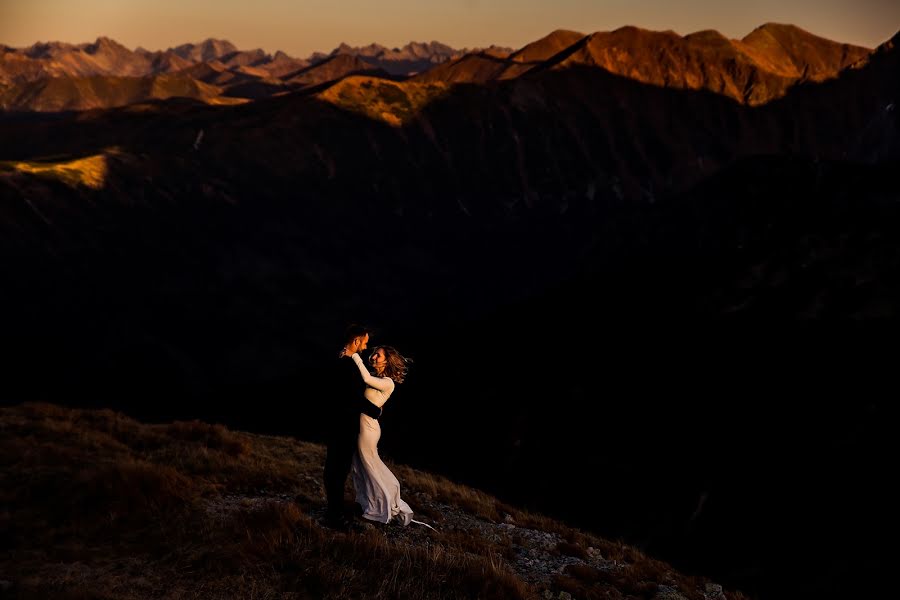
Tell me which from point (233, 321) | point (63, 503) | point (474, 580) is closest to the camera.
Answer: point (474, 580)

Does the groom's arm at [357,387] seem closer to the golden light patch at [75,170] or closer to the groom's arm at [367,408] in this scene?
the groom's arm at [367,408]

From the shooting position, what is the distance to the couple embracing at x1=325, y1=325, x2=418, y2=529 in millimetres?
9008

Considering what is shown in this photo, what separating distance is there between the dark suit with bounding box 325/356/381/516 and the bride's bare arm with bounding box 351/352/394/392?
0.07 meters

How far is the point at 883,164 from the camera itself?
7888 centimetres

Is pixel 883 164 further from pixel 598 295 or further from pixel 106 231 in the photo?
pixel 106 231

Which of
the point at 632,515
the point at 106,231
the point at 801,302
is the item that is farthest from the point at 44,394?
the point at 801,302

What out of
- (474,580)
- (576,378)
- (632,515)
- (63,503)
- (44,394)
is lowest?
(44,394)

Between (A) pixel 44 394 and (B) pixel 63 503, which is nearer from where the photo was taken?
(B) pixel 63 503

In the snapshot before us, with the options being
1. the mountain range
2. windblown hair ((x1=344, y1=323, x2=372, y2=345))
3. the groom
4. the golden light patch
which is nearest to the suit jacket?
the groom

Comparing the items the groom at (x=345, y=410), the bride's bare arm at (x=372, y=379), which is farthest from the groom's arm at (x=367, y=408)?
the bride's bare arm at (x=372, y=379)

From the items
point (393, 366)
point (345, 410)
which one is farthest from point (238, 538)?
point (393, 366)

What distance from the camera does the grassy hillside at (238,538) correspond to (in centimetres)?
775

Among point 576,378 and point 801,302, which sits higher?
point 801,302

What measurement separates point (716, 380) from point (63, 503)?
135 ft
